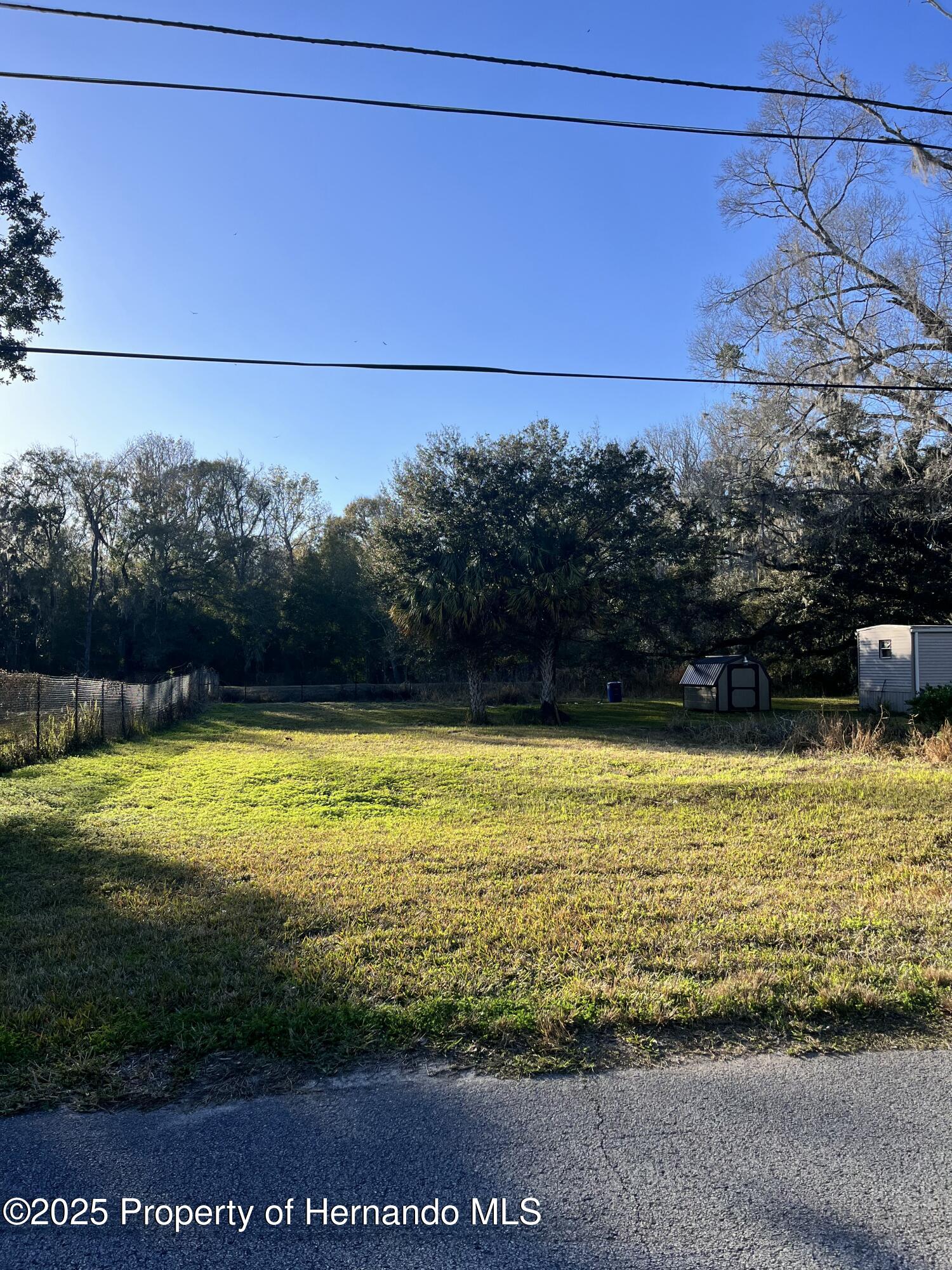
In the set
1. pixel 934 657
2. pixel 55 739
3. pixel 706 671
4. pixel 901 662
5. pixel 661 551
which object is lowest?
pixel 55 739

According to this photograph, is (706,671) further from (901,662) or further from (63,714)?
(63,714)

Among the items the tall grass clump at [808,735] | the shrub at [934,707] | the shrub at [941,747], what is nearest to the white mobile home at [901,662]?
the tall grass clump at [808,735]

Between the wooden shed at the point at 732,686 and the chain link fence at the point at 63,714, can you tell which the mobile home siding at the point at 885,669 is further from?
the chain link fence at the point at 63,714

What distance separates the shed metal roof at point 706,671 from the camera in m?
24.7

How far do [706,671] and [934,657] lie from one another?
6428 mm

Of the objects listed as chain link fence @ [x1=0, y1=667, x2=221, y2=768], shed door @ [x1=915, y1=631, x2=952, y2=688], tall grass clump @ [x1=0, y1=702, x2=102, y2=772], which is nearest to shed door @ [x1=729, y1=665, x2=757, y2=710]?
shed door @ [x1=915, y1=631, x2=952, y2=688]

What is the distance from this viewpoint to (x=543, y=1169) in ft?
8.26

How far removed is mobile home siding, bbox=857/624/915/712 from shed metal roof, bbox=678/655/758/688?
3170mm

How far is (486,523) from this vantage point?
24016mm

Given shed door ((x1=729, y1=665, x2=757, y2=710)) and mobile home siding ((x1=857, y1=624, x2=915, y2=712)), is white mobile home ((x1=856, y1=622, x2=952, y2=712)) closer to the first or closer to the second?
mobile home siding ((x1=857, y1=624, x2=915, y2=712))

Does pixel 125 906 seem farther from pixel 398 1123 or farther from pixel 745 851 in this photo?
pixel 745 851

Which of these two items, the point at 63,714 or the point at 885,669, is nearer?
the point at 63,714

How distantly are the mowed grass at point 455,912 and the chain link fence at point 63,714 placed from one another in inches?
64.5

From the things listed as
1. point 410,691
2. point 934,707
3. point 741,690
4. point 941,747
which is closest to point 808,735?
point 941,747
